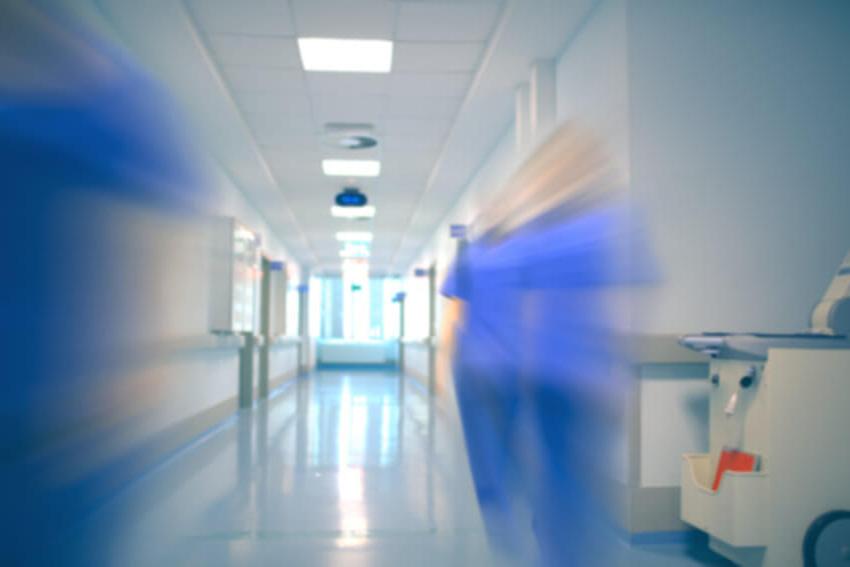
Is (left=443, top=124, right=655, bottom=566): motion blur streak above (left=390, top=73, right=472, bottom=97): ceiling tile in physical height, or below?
below

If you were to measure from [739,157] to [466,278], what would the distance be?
184cm

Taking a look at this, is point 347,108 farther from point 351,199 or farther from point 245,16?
point 351,199

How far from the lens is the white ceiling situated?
3.29 metres

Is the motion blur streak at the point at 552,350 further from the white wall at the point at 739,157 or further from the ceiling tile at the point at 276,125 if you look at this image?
the ceiling tile at the point at 276,125

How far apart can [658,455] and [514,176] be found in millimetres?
1880

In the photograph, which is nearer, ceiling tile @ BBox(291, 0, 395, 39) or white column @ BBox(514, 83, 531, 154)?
ceiling tile @ BBox(291, 0, 395, 39)

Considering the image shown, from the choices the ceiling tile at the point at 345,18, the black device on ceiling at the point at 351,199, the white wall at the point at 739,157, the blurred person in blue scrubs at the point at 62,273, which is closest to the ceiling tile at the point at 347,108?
the ceiling tile at the point at 345,18

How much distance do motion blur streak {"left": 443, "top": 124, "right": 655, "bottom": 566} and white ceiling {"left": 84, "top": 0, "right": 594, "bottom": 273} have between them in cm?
60

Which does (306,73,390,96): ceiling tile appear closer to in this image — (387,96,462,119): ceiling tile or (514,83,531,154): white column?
(387,96,462,119): ceiling tile

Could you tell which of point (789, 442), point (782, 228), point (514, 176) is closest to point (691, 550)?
point (789, 442)

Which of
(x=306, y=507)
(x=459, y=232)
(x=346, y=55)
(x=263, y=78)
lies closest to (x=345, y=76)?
(x=346, y=55)

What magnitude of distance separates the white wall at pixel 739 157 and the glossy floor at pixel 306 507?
3.29 feet

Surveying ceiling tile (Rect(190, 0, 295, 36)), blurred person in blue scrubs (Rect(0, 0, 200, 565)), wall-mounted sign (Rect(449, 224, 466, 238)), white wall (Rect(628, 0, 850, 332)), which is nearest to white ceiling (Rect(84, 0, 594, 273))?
ceiling tile (Rect(190, 0, 295, 36))

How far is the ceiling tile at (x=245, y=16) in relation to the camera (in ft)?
10.7
